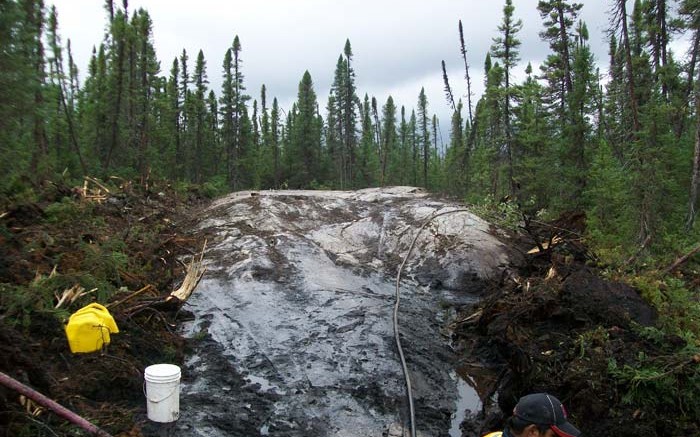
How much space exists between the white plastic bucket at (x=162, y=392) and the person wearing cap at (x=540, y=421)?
3023 mm

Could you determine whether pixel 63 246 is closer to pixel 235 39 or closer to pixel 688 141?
pixel 688 141

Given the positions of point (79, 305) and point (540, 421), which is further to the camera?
point (79, 305)

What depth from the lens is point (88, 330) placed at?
193 inches

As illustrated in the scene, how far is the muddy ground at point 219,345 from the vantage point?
4.21 m

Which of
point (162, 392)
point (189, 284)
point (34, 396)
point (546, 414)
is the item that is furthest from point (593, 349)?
point (189, 284)

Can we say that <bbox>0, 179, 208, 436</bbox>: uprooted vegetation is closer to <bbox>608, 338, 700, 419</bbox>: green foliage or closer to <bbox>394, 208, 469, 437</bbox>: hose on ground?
<bbox>394, 208, 469, 437</bbox>: hose on ground

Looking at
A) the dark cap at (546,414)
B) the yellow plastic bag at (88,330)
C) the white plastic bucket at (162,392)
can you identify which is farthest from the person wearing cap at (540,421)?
the yellow plastic bag at (88,330)

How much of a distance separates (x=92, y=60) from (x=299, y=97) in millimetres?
21520

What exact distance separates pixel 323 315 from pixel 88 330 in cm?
343

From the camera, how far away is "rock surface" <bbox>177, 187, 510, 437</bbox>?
4.97m

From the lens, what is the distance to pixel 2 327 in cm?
409

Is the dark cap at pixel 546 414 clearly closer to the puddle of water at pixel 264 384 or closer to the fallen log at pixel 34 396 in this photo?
the fallen log at pixel 34 396

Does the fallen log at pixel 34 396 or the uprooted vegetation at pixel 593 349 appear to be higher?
the fallen log at pixel 34 396

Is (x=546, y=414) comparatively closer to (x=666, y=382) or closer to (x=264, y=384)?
(x=666, y=382)
